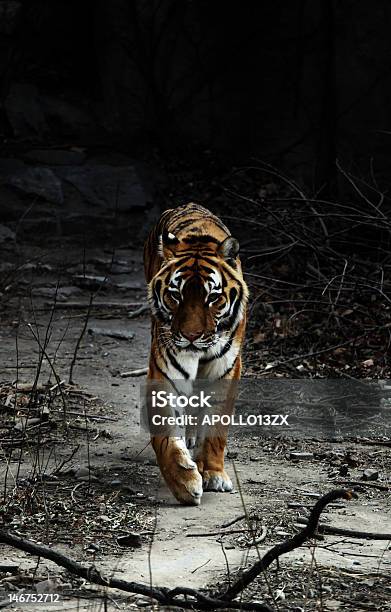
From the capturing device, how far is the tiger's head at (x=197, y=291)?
16.3 feet

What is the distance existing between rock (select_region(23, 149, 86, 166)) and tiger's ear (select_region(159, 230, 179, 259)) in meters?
6.99

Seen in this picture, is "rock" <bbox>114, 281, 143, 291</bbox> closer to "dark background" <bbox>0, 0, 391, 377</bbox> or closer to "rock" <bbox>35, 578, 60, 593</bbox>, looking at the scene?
"dark background" <bbox>0, 0, 391, 377</bbox>

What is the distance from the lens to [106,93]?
13016 mm

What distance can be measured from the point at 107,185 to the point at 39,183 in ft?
2.41

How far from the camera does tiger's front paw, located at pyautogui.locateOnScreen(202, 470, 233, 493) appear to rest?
5035 millimetres

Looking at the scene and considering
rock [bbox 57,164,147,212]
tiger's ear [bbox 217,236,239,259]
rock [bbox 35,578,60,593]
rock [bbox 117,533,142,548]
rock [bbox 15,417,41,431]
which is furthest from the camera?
rock [bbox 57,164,147,212]

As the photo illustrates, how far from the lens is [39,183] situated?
38.0 feet

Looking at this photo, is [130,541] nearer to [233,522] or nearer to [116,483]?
[233,522]

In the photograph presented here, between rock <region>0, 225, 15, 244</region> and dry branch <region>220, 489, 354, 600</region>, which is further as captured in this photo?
rock <region>0, 225, 15, 244</region>

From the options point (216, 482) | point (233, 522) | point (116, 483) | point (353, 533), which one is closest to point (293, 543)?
point (353, 533)

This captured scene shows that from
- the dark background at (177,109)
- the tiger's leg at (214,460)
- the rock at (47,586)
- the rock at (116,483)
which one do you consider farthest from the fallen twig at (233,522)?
the dark background at (177,109)

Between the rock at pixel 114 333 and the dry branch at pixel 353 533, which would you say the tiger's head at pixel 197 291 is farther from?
the rock at pixel 114 333

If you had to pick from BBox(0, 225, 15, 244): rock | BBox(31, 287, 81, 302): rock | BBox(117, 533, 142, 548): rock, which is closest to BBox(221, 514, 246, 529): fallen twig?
BBox(117, 533, 142, 548): rock

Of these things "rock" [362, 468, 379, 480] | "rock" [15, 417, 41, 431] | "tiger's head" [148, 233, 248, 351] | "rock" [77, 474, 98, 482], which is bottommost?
"rock" [15, 417, 41, 431]
